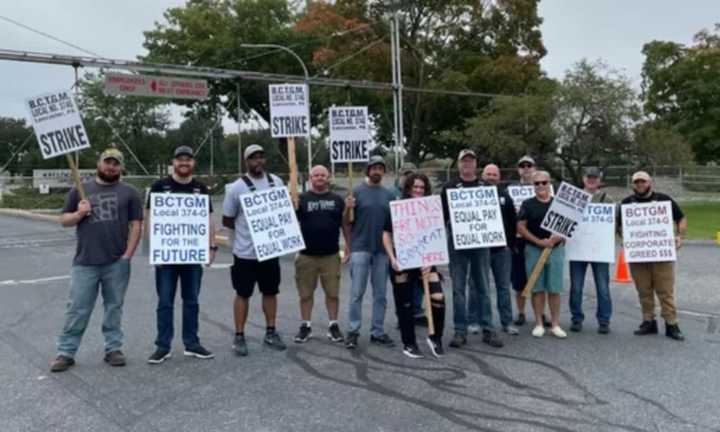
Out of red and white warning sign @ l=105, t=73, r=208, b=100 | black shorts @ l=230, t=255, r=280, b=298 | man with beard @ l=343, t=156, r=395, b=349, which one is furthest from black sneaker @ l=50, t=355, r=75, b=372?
red and white warning sign @ l=105, t=73, r=208, b=100

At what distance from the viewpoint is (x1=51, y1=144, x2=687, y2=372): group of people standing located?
19.7 feet

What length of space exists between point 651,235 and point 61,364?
6087mm

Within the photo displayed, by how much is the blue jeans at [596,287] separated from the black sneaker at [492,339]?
1.18 m

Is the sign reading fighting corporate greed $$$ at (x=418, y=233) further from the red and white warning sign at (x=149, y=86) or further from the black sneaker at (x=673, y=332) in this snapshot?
the red and white warning sign at (x=149, y=86)

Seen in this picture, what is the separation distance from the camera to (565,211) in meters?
7.05

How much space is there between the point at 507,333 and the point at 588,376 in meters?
1.54

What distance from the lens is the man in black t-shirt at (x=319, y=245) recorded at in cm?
678

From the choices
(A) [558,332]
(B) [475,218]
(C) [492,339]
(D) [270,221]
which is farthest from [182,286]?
(A) [558,332]

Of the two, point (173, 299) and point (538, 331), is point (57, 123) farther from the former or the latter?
point (538, 331)

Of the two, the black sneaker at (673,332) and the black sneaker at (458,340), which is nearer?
the black sneaker at (458,340)

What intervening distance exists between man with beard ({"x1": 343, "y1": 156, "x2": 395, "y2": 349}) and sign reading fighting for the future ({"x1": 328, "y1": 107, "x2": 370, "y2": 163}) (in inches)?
62.2

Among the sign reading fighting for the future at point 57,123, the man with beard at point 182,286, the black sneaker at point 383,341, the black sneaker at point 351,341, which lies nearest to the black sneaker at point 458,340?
the black sneaker at point 383,341

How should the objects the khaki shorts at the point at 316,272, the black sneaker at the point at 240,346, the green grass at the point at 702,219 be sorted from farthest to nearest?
the green grass at the point at 702,219 < the khaki shorts at the point at 316,272 < the black sneaker at the point at 240,346

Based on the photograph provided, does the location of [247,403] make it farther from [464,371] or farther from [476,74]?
[476,74]
